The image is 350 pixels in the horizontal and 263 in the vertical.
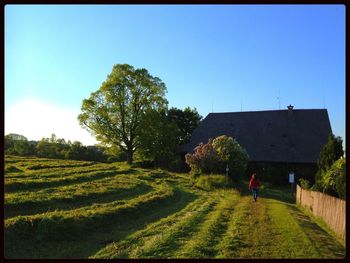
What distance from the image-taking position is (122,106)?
57562 mm

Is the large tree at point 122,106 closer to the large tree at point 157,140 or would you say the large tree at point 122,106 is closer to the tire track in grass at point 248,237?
the large tree at point 157,140

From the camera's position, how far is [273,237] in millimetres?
13164

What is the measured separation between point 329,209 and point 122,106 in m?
43.3

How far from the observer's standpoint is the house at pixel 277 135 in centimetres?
4522

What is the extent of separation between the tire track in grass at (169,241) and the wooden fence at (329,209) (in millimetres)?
4504

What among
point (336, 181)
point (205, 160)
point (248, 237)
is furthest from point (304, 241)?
point (205, 160)

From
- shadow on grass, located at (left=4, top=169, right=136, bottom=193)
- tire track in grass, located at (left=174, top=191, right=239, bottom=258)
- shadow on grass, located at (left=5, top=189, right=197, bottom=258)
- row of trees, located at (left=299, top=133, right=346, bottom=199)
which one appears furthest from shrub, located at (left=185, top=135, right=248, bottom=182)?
shadow on grass, located at (left=5, top=189, right=197, bottom=258)

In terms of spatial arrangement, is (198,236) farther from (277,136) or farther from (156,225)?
(277,136)

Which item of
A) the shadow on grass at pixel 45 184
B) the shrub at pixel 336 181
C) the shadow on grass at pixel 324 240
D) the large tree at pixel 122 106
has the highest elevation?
the large tree at pixel 122 106

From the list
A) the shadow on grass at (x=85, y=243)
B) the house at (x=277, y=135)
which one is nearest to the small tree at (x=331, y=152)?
the shadow on grass at (x=85, y=243)

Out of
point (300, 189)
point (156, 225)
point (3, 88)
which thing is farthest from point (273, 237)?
point (300, 189)

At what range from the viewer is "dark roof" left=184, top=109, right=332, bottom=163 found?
1829 inches

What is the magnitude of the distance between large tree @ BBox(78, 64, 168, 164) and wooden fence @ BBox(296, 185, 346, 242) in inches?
1446

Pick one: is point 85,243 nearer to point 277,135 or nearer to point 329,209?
point 329,209
